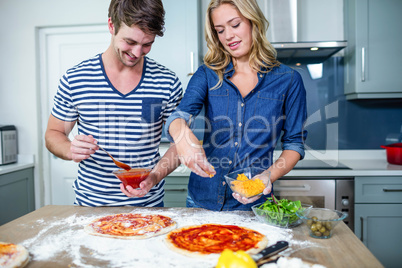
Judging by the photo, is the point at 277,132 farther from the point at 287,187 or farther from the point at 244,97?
the point at 287,187

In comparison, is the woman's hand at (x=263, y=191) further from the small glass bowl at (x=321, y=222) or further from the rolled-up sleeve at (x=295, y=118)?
the rolled-up sleeve at (x=295, y=118)

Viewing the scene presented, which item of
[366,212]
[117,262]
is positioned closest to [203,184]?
[117,262]

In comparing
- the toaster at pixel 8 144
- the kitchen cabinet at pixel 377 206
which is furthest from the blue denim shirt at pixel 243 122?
the toaster at pixel 8 144

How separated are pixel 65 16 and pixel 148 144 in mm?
2238

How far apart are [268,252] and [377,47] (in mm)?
2452

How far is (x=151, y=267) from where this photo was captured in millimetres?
1002

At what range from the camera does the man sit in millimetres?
1646

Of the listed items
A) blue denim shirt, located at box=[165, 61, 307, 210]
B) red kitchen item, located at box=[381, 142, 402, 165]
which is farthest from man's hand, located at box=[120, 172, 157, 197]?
red kitchen item, located at box=[381, 142, 402, 165]

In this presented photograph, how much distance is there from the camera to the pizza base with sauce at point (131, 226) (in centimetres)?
124

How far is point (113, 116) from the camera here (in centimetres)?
164

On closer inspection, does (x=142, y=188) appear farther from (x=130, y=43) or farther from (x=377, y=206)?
(x=377, y=206)

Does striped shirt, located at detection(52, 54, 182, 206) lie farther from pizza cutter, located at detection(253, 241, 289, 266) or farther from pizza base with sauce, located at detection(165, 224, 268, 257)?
pizza cutter, located at detection(253, 241, 289, 266)

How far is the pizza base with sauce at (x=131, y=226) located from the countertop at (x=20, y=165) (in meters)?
2.00

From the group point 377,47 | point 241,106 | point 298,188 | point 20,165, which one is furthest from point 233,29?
point 20,165
